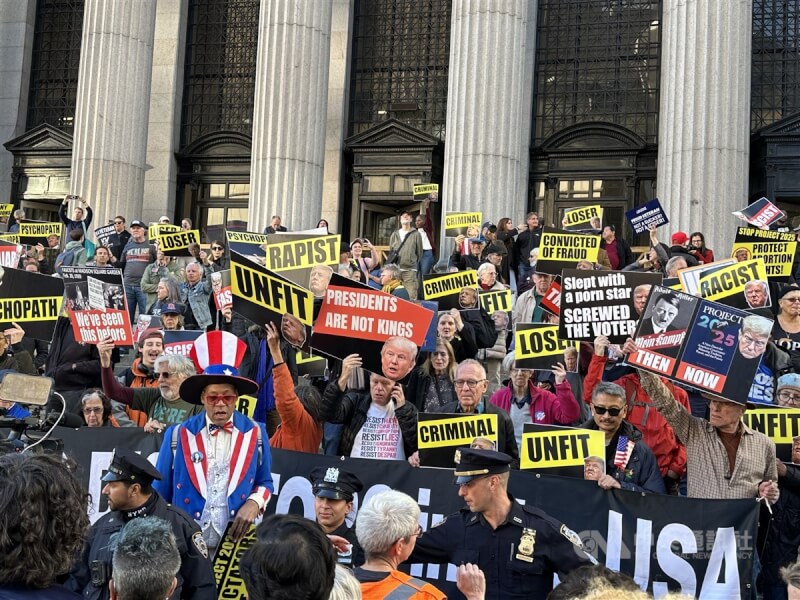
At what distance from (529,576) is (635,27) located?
68.1ft

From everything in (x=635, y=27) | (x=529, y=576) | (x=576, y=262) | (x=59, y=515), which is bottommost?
(x=529, y=576)

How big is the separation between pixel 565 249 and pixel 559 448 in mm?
7158

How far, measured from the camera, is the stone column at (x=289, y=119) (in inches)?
872

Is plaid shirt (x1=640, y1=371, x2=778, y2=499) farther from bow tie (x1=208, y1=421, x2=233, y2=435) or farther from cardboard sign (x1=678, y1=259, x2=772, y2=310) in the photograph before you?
cardboard sign (x1=678, y1=259, x2=772, y2=310)

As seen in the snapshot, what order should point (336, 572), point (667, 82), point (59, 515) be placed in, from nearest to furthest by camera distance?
point (59, 515), point (336, 572), point (667, 82)

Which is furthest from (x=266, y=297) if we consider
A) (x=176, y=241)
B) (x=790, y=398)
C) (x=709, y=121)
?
(x=709, y=121)

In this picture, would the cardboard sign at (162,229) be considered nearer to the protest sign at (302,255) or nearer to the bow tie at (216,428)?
the protest sign at (302,255)

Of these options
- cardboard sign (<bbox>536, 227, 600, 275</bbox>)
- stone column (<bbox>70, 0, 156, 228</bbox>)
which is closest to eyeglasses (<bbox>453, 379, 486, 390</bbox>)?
cardboard sign (<bbox>536, 227, 600, 275</bbox>)

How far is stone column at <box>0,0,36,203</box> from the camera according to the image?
92.9 feet

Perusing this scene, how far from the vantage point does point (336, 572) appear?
4.28 m

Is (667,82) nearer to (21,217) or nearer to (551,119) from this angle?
(551,119)

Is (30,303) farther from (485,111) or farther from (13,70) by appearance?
(13,70)

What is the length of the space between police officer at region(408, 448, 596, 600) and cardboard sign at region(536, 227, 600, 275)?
27.4 ft

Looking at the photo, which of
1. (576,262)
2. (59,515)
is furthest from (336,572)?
(576,262)
